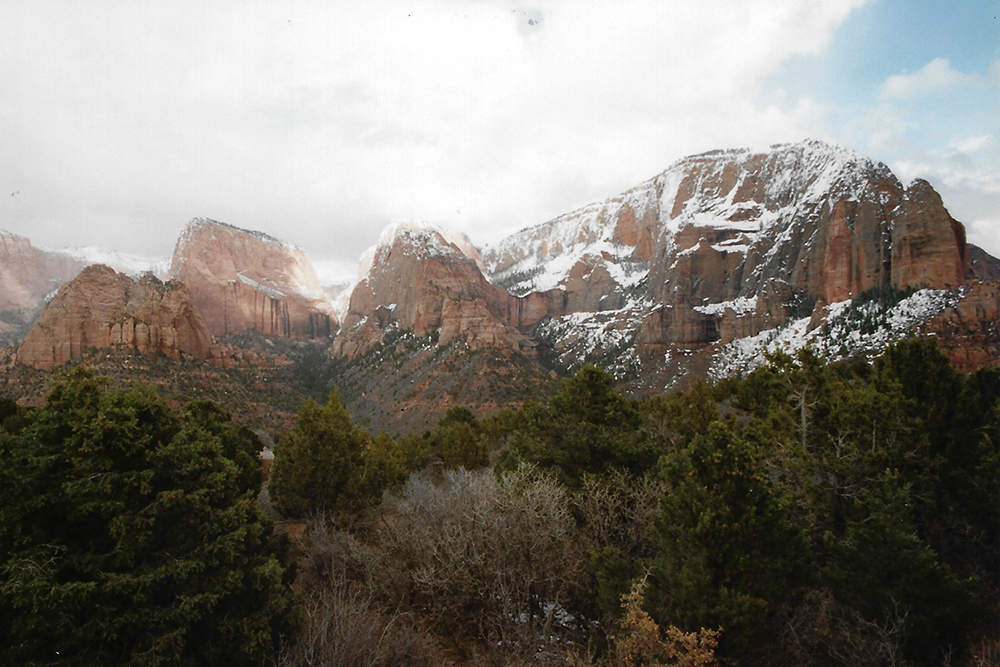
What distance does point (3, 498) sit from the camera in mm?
6555

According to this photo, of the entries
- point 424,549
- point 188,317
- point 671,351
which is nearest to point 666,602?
point 424,549

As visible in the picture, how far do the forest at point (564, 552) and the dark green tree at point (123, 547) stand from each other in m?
0.03

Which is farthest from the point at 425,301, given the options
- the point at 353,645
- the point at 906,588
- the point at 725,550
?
the point at 906,588

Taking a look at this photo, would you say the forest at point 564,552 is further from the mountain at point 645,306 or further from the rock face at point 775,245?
the rock face at point 775,245

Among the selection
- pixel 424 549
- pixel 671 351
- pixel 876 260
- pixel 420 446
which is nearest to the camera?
pixel 424 549

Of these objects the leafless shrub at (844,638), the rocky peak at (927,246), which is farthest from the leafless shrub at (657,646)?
the rocky peak at (927,246)

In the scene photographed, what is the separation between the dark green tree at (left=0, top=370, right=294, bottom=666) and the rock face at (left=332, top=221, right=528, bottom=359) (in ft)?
324

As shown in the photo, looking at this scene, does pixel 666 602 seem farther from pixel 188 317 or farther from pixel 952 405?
pixel 188 317

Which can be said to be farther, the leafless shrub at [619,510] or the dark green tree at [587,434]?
the dark green tree at [587,434]

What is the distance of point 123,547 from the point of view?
6668 mm

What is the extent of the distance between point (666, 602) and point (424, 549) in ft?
18.8

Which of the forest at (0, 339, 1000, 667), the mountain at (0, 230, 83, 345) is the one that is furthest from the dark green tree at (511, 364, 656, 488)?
the mountain at (0, 230, 83, 345)

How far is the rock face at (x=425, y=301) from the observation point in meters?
117

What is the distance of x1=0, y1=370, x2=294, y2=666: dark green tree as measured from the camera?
238 inches
